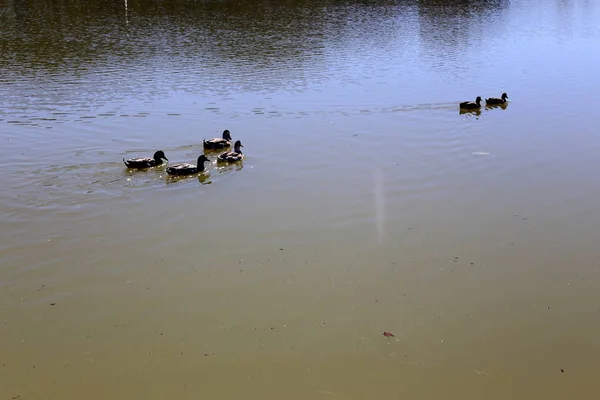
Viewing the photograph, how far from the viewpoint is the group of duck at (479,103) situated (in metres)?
16.7

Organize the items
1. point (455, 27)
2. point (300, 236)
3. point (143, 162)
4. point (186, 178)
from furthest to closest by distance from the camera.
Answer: point (455, 27) → point (143, 162) → point (186, 178) → point (300, 236)

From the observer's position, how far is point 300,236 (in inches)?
374

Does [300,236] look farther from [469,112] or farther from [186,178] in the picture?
[469,112]

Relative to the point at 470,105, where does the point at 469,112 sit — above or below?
below

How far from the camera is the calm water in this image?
6.73m

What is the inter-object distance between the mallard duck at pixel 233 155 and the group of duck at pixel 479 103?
6054 mm

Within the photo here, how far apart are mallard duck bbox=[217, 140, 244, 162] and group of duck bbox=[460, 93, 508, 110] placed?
6054mm

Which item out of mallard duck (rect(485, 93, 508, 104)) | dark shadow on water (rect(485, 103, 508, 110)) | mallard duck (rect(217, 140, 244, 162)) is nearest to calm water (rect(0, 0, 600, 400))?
mallard duck (rect(217, 140, 244, 162))

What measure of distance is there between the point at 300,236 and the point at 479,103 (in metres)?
8.93

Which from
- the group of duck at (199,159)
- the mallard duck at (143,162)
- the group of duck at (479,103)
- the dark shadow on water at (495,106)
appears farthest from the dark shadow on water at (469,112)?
A: the mallard duck at (143,162)

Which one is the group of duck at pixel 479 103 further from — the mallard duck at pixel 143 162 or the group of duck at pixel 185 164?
the mallard duck at pixel 143 162

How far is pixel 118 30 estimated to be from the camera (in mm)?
28562

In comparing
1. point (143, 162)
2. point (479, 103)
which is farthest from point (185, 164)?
point (479, 103)

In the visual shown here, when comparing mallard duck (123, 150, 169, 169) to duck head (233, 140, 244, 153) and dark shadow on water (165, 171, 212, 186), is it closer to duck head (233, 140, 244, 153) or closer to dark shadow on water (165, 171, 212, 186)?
dark shadow on water (165, 171, 212, 186)
